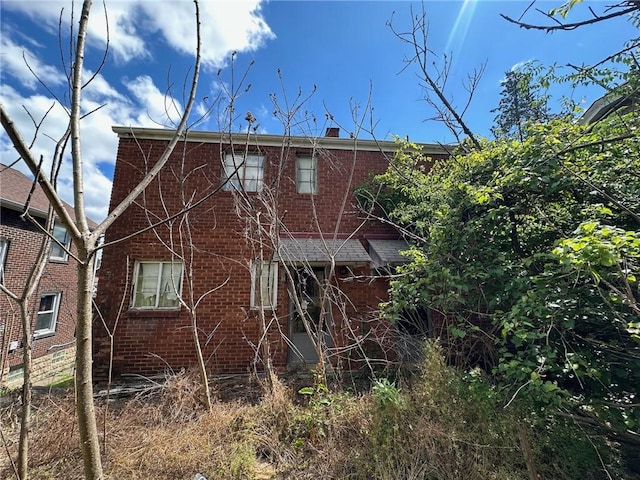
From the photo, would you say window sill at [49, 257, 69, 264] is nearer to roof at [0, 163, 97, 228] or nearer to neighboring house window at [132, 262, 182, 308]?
roof at [0, 163, 97, 228]

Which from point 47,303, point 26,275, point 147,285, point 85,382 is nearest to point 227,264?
point 147,285

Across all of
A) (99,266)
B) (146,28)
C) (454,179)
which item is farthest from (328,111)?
(99,266)

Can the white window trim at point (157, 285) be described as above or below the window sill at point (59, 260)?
below

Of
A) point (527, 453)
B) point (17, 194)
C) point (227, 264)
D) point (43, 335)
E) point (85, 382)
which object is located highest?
point (17, 194)

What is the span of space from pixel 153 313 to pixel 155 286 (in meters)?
0.79

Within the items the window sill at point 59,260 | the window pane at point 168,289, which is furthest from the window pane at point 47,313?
the window pane at point 168,289

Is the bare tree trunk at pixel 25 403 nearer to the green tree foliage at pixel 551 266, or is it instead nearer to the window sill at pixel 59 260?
the green tree foliage at pixel 551 266

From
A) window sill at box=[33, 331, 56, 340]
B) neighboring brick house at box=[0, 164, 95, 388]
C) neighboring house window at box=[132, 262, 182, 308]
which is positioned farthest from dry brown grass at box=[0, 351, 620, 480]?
window sill at box=[33, 331, 56, 340]

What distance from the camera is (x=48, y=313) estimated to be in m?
14.4

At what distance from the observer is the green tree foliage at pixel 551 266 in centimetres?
306

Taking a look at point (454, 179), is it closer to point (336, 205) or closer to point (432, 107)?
point (432, 107)

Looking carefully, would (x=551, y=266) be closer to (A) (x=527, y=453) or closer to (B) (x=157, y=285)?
(A) (x=527, y=453)

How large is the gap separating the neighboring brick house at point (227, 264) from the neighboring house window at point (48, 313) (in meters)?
10.2

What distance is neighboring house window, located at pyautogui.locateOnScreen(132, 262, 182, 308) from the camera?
26.4ft
